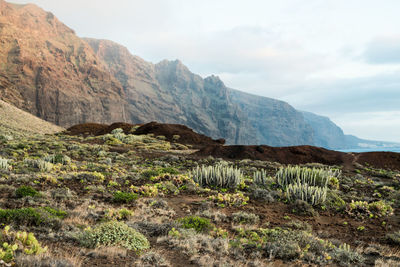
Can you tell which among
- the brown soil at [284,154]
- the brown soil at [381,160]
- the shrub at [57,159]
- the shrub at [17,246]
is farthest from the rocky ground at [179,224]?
the brown soil at [381,160]

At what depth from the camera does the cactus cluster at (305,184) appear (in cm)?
902

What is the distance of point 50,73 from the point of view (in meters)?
108

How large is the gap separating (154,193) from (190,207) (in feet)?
5.77

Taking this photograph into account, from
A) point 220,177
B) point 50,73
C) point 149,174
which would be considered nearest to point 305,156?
point 220,177

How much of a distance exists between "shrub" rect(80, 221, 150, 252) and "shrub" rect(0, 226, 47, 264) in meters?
1.01

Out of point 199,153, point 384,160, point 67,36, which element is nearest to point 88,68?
point 67,36

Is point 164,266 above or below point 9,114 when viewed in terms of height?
below

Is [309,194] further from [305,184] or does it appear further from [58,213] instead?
[58,213]

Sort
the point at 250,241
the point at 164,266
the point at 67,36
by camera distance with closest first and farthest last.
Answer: the point at 164,266 < the point at 250,241 < the point at 67,36

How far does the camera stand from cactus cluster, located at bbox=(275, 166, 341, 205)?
9016 mm

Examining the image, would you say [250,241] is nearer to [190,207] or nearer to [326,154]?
[190,207]

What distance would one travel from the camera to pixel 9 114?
153 feet

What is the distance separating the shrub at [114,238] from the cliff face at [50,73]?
98763 mm

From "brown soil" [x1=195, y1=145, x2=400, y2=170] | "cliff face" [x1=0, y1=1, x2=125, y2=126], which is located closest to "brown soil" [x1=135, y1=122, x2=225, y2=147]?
"brown soil" [x1=195, y1=145, x2=400, y2=170]
